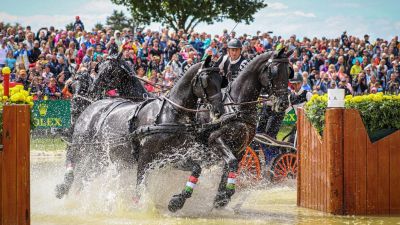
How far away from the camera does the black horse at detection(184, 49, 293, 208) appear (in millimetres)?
9875

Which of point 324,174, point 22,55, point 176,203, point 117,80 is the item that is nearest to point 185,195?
point 176,203

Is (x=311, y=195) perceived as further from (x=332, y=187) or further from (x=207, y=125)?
(x=207, y=125)

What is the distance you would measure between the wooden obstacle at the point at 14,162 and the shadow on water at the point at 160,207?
62.4 inches

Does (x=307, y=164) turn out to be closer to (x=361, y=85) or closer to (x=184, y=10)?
(x=361, y=85)

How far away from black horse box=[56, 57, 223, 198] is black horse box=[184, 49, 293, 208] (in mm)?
520

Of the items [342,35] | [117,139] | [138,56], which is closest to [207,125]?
[117,139]

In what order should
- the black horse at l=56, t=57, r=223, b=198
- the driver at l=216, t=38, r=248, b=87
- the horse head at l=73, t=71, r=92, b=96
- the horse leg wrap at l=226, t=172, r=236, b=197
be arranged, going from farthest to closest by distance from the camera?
the horse head at l=73, t=71, r=92, b=96 < the driver at l=216, t=38, r=248, b=87 < the horse leg wrap at l=226, t=172, r=236, b=197 < the black horse at l=56, t=57, r=223, b=198

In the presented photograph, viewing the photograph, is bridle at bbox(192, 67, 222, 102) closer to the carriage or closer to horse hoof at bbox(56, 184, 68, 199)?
horse hoof at bbox(56, 184, 68, 199)

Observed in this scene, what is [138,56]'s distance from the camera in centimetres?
2330

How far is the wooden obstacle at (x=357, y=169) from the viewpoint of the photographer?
32.1 feet

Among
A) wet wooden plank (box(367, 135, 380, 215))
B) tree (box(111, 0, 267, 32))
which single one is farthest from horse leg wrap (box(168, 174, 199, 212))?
tree (box(111, 0, 267, 32))

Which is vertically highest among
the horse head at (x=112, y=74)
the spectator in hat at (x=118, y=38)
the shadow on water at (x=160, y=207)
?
the spectator in hat at (x=118, y=38)

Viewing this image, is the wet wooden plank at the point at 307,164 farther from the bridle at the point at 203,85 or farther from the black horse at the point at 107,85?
the black horse at the point at 107,85

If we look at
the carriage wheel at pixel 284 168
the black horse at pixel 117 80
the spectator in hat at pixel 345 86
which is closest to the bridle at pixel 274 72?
the black horse at pixel 117 80
